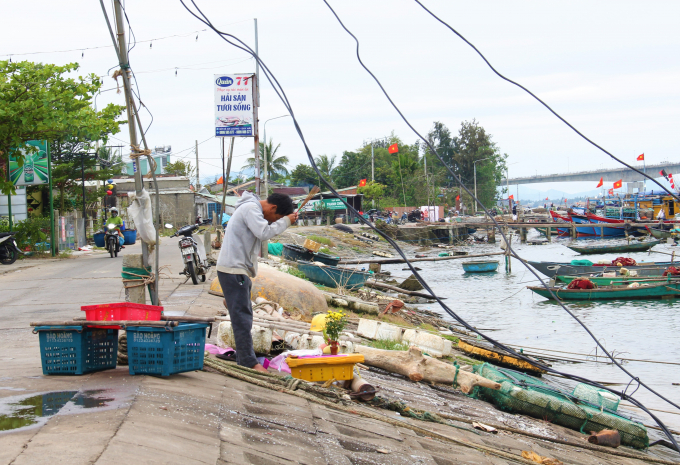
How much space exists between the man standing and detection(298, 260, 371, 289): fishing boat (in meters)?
13.6

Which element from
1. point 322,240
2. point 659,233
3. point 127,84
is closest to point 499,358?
point 127,84

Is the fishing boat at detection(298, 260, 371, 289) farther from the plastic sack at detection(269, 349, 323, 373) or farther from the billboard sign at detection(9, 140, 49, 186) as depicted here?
the plastic sack at detection(269, 349, 323, 373)

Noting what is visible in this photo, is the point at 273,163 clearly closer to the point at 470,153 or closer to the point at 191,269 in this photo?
the point at 470,153

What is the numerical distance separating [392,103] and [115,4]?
318cm

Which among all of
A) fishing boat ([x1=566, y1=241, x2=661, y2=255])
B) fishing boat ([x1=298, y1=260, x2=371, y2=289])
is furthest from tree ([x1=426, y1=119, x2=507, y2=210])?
fishing boat ([x1=298, y1=260, x2=371, y2=289])

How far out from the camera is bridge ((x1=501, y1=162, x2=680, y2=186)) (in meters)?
106

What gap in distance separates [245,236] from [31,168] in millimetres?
18127

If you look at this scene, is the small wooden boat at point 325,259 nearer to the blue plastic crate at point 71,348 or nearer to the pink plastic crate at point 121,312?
the pink plastic crate at point 121,312

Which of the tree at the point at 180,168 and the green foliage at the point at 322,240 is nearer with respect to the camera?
the green foliage at the point at 322,240

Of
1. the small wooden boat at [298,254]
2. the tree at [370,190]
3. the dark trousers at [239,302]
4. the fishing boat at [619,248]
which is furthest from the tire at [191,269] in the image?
the tree at [370,190]

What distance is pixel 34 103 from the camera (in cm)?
1631

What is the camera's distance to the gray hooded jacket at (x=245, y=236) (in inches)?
219

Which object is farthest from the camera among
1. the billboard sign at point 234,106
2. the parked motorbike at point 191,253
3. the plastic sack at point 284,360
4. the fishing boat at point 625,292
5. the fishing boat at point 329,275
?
the fishing boat at point 625,292

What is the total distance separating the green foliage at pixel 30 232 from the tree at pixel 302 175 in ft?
153
